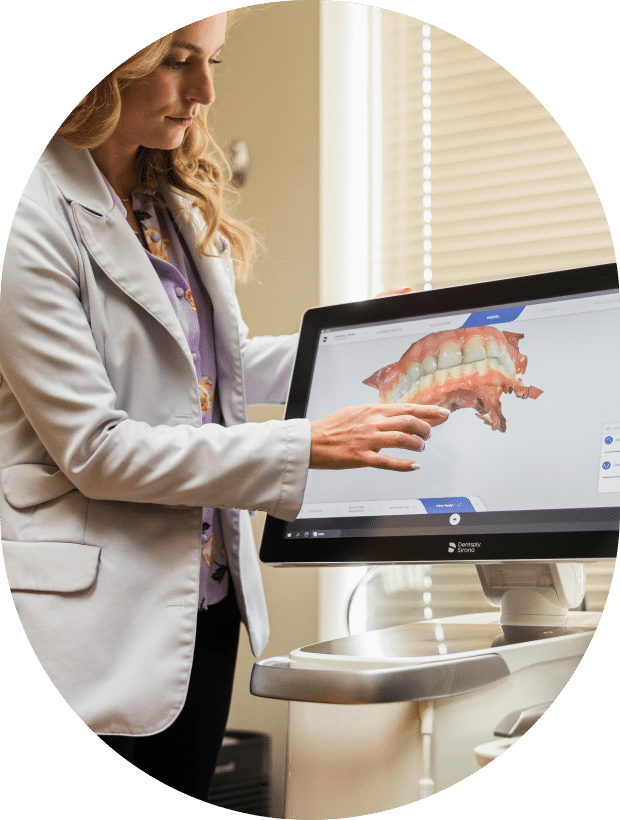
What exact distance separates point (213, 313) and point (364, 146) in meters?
0.41

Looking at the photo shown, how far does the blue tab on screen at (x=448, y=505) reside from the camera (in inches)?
34.3

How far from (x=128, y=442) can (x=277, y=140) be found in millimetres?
636

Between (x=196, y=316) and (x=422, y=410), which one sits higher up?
(x=196, y=316)

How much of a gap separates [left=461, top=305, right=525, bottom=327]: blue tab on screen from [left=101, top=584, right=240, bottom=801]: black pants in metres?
0.46

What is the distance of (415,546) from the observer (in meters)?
0.89

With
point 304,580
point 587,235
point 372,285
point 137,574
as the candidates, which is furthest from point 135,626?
point 587,235

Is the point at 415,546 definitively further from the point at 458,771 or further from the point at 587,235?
the point at 587,235

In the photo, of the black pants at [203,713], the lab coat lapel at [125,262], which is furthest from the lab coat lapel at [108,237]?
the black pants at [203,713]

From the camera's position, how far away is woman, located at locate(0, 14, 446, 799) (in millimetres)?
792

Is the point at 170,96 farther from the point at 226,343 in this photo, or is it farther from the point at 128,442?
the point at 128,442

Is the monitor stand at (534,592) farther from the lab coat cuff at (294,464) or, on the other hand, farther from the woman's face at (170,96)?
the woman's face at (170,96)

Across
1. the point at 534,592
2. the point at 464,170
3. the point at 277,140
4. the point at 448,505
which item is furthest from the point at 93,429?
the point at 464,170

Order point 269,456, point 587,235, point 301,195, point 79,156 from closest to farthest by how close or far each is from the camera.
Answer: point 269,456 → point 79,156 → point 587,235 → point 301,195

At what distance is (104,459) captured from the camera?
2.58 feet
